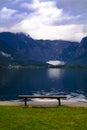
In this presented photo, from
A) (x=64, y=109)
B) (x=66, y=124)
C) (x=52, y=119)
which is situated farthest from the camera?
(x=64, y=109)

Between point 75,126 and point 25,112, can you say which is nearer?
point 75,126

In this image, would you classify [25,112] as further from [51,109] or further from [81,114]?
[81,114]

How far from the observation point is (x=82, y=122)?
23.3 m

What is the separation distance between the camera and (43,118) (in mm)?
24969

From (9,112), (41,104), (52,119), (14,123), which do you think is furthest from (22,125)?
(41,104)

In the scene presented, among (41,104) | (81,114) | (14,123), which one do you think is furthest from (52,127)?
(41,104)

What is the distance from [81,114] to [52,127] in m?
5.73

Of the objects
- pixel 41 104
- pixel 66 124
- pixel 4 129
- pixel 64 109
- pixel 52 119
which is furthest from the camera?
pixel 41 104

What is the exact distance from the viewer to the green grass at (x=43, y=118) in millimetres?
21828

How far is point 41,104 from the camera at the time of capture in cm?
3366

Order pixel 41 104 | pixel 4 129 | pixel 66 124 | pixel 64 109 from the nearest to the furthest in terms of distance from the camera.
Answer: pixel 4 129 → pixel 66 124 → pixel 64 109 → pixel 41 104

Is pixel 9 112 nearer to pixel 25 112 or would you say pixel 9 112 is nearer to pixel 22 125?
pixel 25 112

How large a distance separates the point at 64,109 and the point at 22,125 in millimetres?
8010

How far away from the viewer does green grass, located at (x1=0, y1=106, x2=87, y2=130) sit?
21.8m
